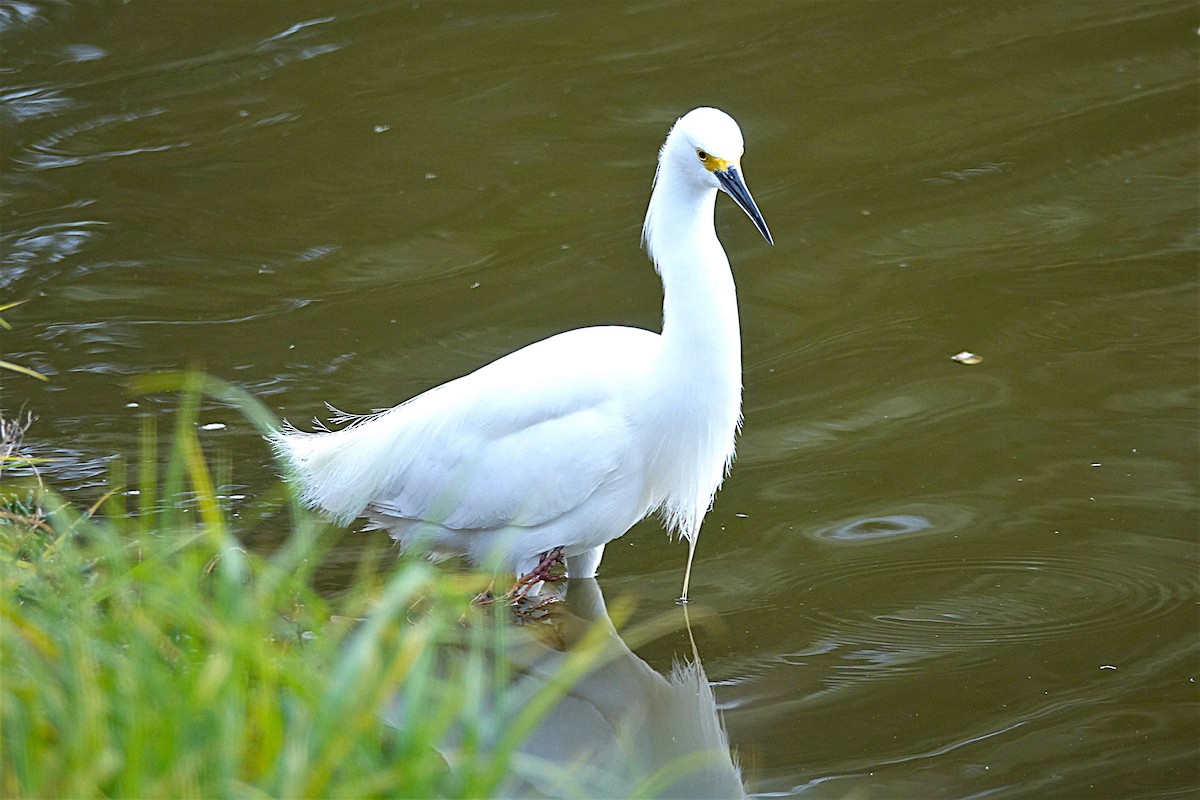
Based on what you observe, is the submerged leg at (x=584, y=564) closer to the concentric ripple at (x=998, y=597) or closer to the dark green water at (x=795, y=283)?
the dark green water at (x=795, y=283)

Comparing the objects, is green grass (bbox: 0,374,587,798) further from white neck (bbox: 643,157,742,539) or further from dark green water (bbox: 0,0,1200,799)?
white neck (bbox: 643,157,742,539)

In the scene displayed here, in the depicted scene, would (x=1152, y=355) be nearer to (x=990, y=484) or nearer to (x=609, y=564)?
(x=990, y=484)

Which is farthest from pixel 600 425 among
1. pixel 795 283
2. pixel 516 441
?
pixel 795 283

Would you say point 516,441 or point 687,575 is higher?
point 516,441

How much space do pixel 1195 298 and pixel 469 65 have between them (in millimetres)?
3834

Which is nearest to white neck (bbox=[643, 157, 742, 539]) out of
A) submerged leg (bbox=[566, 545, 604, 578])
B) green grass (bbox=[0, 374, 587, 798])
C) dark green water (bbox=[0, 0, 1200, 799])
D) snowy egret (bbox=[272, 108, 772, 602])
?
snowy egret (bbox=[272, 108, 772, 602])

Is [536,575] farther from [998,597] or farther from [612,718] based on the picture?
[998,597]

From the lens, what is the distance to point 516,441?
141 inches

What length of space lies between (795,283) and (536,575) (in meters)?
2.20

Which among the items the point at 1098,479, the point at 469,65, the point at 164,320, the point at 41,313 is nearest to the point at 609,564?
the point at 1098,479

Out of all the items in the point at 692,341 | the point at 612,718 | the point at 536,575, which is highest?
the point at 692,341

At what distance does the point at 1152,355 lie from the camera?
4.59 meters

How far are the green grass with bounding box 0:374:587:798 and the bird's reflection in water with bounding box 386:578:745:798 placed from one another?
2.06 feet

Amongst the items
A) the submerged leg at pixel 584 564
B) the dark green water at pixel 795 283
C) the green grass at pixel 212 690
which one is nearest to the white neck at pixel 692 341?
the submerged leg at pixel 584 564
